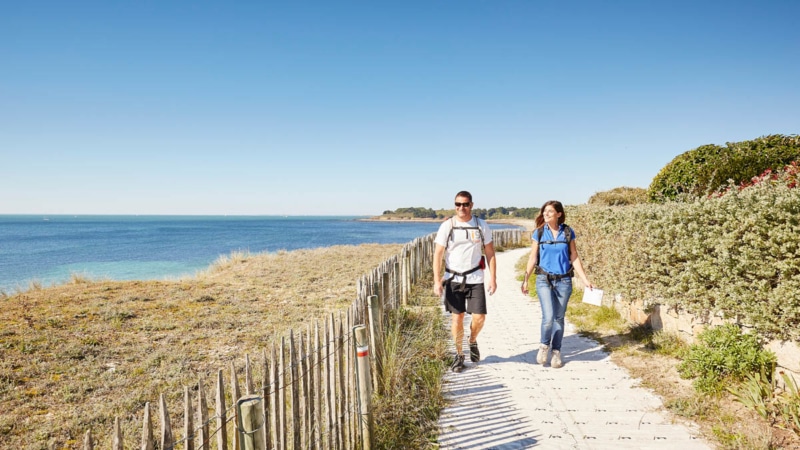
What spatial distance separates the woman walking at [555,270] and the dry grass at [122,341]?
2745mm

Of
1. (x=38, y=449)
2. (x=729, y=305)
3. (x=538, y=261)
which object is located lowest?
(x=38, y=449)

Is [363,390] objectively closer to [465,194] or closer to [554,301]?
[465,194]

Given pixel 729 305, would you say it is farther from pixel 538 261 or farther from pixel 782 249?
pixel 538 261

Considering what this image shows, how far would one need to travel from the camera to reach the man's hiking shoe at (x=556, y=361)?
4.94 meters

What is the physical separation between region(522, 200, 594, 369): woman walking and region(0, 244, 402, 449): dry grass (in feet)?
9.00

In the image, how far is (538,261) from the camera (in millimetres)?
5105

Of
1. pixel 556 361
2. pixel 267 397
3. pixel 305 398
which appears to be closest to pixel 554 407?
pixel 556 361

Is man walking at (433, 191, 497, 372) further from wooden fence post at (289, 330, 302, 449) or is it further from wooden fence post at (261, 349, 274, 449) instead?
wooden fence post at (261, 349, 274, 449)

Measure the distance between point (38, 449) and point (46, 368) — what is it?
8.41 ft

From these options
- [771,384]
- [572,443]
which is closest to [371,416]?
[572,443]

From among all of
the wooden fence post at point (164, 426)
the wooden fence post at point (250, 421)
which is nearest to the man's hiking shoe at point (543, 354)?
the wooden fence post at point (250, 421)

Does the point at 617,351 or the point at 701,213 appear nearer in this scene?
the point at 701,213

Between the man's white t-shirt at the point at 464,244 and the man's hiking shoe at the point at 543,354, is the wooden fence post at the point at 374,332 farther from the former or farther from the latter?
the man's hiking shoe at the point at 543,354

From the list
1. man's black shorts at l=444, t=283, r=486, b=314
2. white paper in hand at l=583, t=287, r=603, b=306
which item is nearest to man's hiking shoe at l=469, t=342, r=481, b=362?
man's black shorts at l=444, t=283, r=486, b=314
